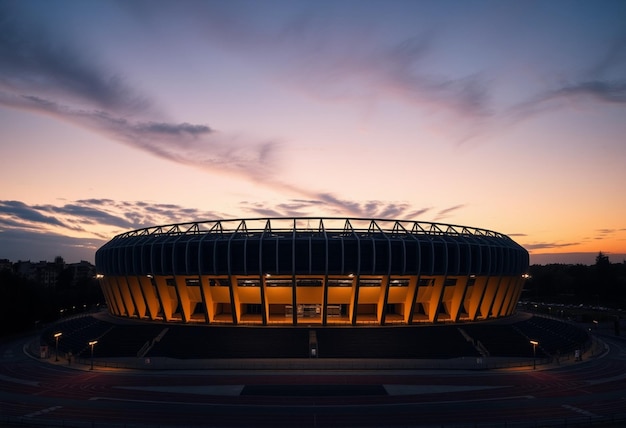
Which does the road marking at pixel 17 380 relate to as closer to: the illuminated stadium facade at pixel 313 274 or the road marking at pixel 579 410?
the illuminated stadium facade at pixel 313 274

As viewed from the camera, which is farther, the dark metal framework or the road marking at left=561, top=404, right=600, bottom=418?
the dark metal framework

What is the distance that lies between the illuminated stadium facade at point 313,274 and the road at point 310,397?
18683 millimetres

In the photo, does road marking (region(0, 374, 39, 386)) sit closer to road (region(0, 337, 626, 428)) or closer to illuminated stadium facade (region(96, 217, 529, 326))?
road (region(0, 337, 626, 428))

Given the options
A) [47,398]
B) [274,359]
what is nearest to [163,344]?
[274,359]

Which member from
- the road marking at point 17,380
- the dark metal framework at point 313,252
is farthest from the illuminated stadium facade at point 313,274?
the road marking at point 17,380

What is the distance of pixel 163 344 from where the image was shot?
67188mm

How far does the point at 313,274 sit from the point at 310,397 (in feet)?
90.1

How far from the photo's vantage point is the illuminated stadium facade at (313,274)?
7362cm

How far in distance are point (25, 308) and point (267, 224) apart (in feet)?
180

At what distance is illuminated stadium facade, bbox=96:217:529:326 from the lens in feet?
242

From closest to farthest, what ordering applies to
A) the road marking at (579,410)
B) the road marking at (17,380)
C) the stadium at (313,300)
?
1. the road marking at (579,410)
2. the road marking at (17,380)
3. the stadium at (313,300)

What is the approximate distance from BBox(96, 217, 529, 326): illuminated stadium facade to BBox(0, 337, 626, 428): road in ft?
61.3

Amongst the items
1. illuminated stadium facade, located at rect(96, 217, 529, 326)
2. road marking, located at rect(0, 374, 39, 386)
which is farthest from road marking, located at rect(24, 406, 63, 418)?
illuminated stadium facade, located at rect(96, 217, 529, 326)

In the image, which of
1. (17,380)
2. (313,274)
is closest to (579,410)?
(313,274)
